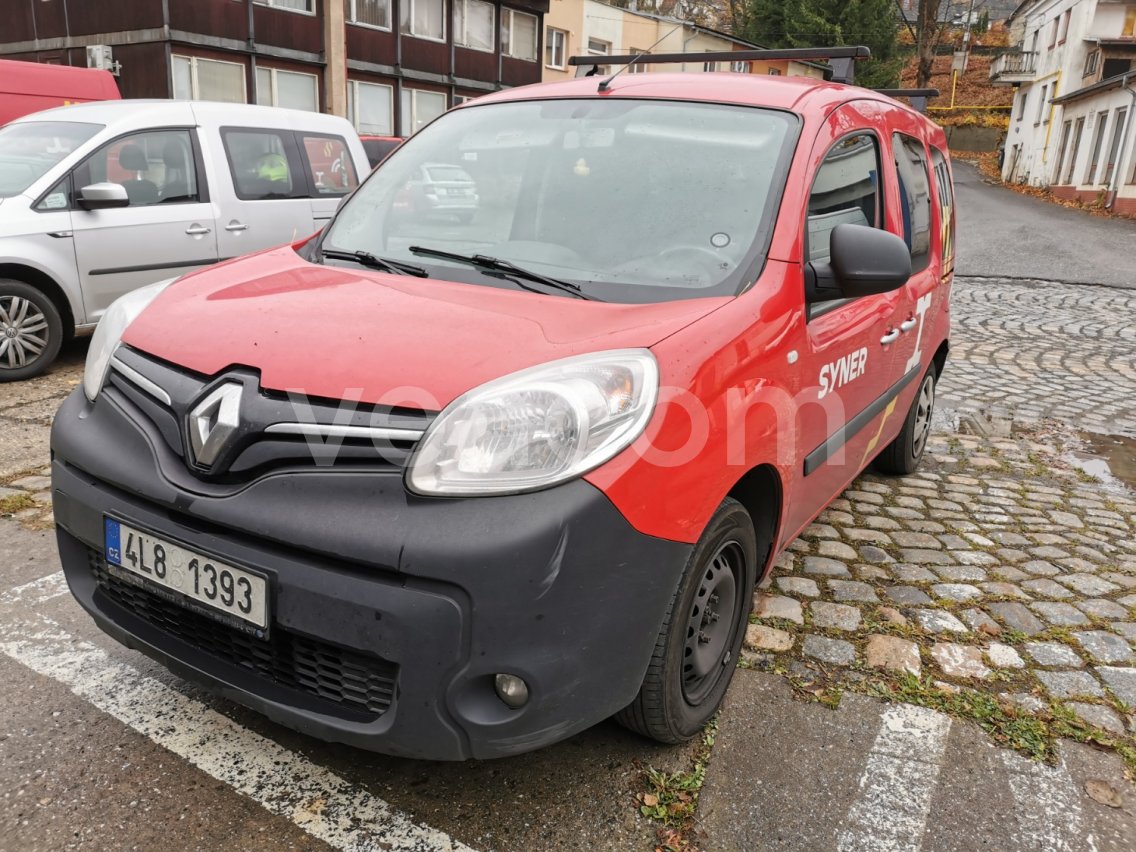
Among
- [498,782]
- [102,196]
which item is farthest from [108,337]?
[102,196]

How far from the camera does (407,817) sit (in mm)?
2211

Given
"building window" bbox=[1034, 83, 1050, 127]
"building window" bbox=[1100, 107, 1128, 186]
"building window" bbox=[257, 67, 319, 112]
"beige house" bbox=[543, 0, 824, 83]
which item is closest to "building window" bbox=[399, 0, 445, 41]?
"building window" bbox=[257, 67, 319, 112]

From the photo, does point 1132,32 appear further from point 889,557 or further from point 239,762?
point 239,762

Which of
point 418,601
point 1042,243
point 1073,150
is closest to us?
point 418,601

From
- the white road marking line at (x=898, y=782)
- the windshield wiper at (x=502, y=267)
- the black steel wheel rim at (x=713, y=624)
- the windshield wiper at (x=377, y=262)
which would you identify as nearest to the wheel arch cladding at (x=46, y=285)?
the windshield wiper at (x=377, y=262)

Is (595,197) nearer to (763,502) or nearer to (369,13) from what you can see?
(763,502)

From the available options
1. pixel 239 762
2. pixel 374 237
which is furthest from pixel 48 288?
pixel 239 762

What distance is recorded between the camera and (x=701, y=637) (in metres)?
2.47

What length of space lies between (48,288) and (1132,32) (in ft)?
130

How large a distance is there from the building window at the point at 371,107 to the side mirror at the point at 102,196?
21.2 m

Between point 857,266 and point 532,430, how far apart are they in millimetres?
1309

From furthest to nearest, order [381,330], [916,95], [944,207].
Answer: [916,95] → [944,207] → [381,330]

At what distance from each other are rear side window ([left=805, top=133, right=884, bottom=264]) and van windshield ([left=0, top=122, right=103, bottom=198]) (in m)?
5.42

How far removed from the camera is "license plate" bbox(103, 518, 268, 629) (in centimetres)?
194
